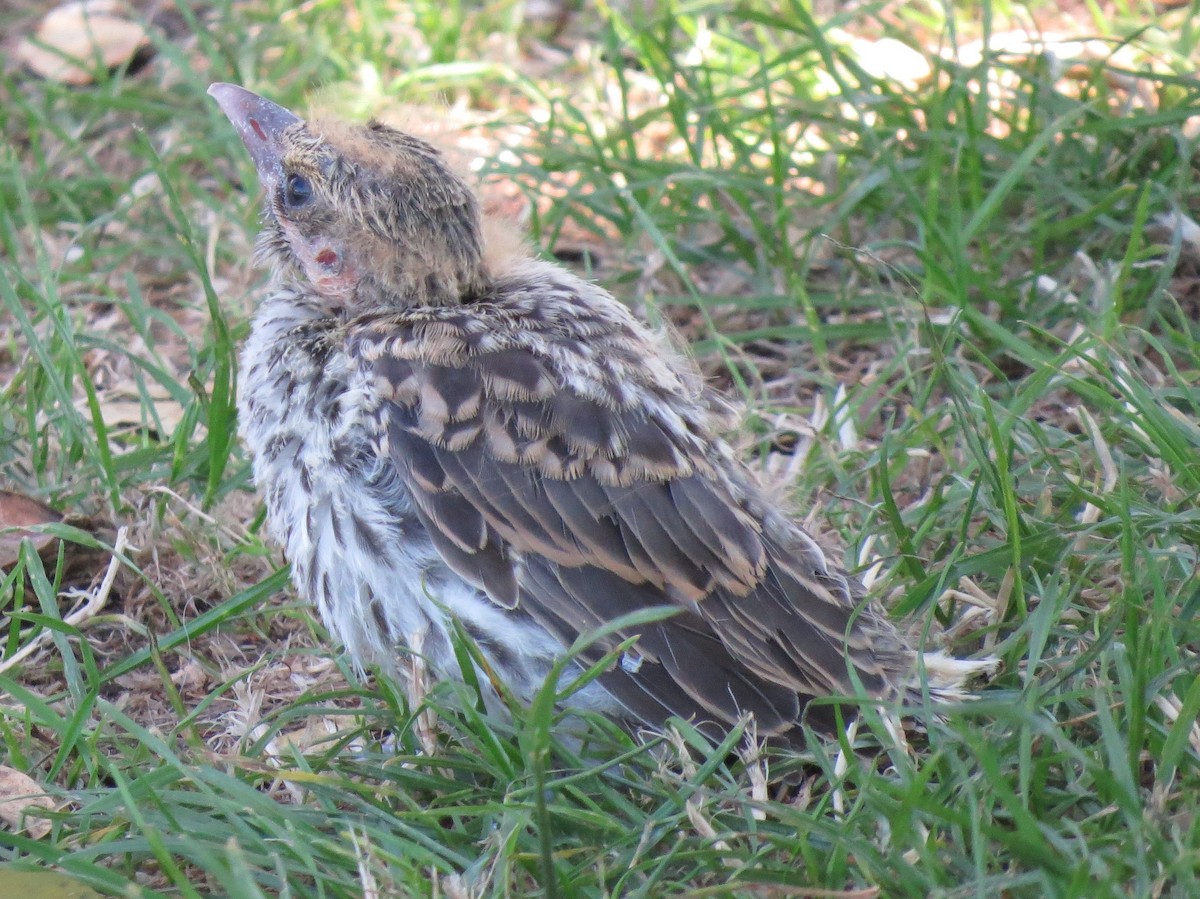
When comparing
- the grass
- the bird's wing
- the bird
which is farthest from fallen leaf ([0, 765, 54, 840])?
the bird's wing

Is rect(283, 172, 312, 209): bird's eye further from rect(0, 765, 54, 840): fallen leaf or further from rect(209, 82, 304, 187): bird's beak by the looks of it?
rect(0, 765, 54, 840): fallen leaf

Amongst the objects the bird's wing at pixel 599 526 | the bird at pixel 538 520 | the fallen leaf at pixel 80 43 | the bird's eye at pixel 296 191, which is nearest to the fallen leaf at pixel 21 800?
the bird at pixel 538 520

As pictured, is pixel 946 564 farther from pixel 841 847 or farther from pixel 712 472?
pixel 841 847

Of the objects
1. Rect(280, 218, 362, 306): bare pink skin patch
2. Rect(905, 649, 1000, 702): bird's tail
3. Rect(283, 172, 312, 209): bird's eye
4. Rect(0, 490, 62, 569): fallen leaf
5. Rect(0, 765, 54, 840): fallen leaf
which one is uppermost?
Rect(283, 172, 312, 209): bird's eye

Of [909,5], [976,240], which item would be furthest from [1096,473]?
Result: [909,5]

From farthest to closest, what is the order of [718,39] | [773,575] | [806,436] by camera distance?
[718,39], [806,436], [773,575]

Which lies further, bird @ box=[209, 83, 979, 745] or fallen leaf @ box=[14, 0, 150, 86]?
fallen leaf @ box=[14, 0, 150, 86]
